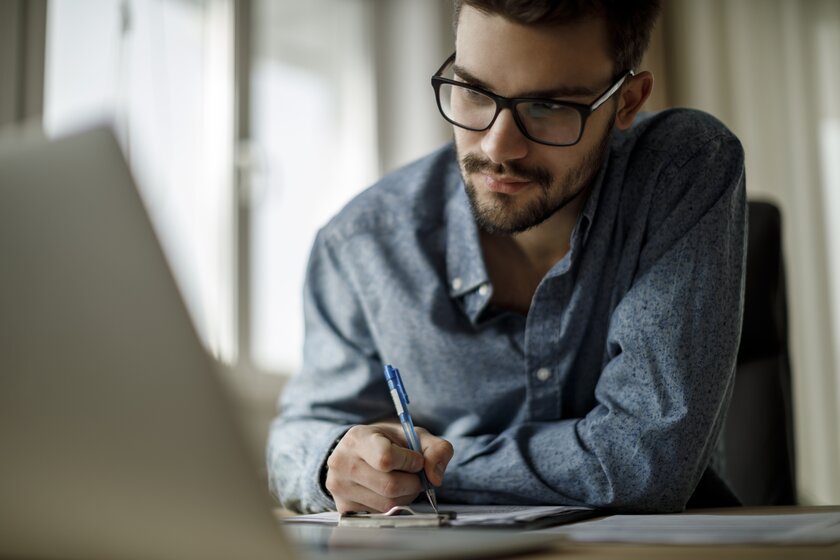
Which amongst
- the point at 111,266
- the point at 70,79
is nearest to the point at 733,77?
the point at 70,79

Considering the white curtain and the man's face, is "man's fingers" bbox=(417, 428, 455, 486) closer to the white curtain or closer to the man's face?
the man's face

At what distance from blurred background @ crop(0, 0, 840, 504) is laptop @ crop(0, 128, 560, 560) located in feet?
6.29

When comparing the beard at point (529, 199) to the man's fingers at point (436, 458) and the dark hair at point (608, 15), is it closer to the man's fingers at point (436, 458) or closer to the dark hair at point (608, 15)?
the dark hair at point (608, 15)

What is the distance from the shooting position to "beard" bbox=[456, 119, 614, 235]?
1200 mm

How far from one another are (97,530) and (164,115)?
2441 millimetres

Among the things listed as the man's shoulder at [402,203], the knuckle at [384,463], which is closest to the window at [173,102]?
the man's shoulder at [402,203]

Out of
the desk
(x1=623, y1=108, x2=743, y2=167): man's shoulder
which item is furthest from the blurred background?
the desk

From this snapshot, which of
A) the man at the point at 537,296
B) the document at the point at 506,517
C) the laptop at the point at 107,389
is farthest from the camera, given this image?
the man at the point at 537,296

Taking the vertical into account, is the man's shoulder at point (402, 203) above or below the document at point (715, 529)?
above

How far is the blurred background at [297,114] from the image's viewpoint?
8.34 ft

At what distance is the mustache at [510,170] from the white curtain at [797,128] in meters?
2.51

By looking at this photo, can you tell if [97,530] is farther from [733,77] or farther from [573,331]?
[733,77]

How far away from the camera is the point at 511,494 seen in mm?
1050

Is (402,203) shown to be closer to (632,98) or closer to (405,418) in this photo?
(632,98)
